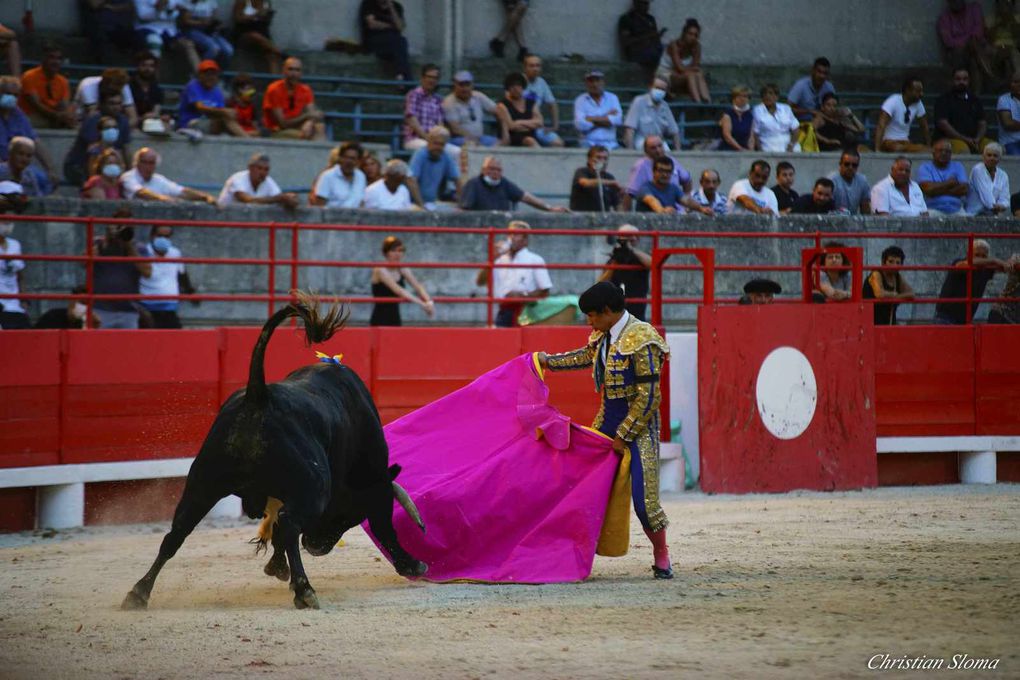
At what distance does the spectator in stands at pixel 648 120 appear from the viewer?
1552 cm

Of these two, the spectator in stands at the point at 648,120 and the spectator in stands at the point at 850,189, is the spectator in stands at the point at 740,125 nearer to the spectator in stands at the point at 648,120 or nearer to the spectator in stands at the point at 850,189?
the spectator in stands at the point at 648,120

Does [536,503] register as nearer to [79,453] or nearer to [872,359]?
[79,453]

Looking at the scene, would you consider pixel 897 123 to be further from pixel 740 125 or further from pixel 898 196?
pixel 898 196

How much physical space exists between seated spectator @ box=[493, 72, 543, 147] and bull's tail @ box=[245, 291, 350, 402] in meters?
8.12

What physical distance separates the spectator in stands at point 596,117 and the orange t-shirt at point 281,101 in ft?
9.71

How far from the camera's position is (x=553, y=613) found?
6.29 meters

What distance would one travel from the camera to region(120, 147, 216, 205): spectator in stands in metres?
12.0

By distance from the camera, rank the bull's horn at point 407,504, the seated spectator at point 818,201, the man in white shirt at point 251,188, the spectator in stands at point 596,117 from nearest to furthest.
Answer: the bull's horn at point 407,504, the man in white shirt at point 251,188, the seated spectator at point 818,201, the spectator in stands at point 596,117

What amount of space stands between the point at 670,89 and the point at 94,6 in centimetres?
669

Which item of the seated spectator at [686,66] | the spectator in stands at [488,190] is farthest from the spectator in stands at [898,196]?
the spectator in stands at [488,190]

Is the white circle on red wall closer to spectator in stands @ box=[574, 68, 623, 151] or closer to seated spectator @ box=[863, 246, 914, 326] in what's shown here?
seated spectator @ box=[863, 246, 914, 326]

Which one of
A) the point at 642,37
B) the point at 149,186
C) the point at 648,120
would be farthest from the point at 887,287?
the point at 642,37

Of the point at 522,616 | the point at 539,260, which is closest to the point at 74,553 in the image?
the point at 522,616

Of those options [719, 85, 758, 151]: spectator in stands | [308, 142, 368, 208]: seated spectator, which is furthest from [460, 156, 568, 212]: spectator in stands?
[719, 85, 758, 151]: spectator in stands
